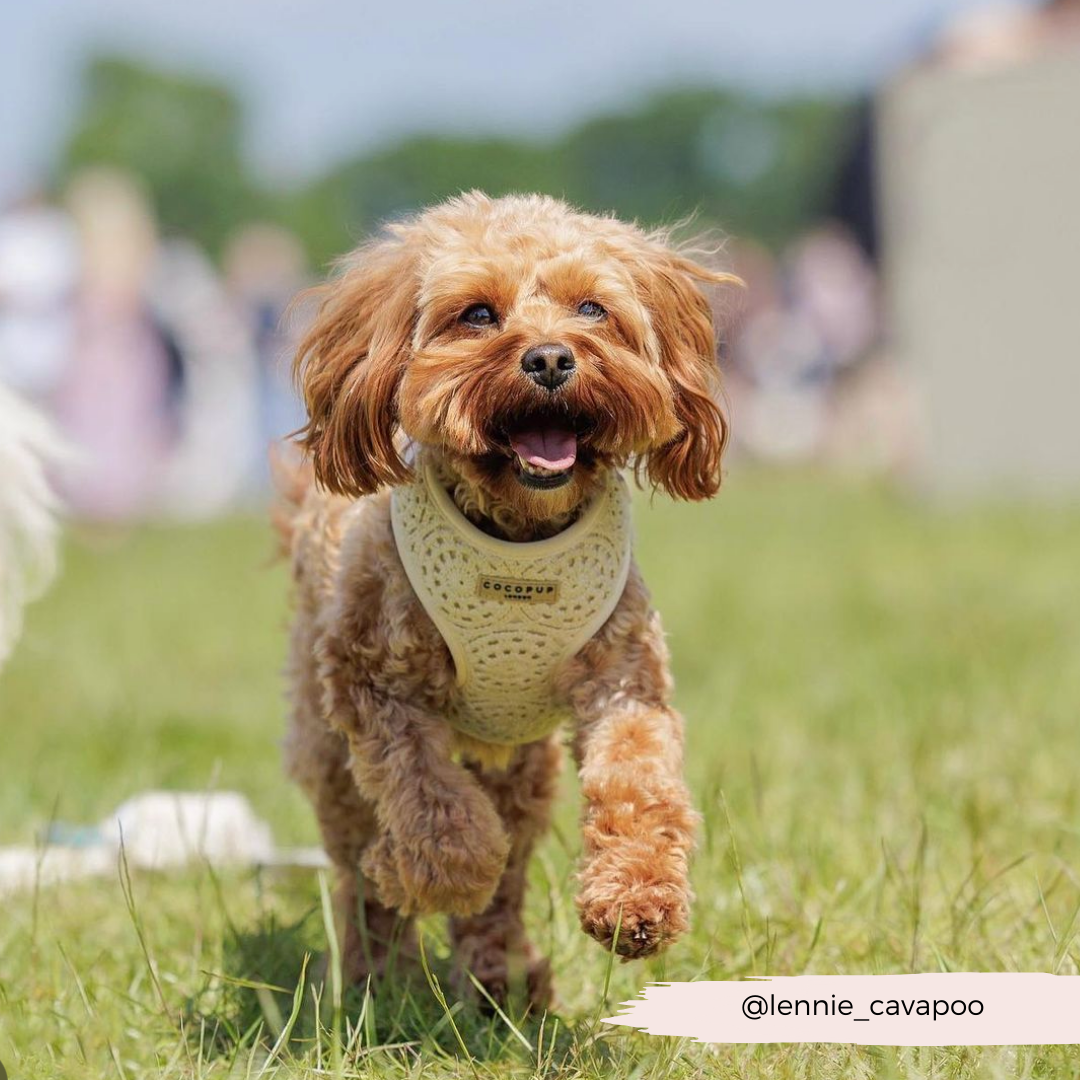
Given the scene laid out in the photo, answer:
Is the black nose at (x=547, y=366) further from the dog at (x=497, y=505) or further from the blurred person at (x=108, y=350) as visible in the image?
the blurred person at (x=108, y=350)

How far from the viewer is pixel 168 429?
16797 millimetres

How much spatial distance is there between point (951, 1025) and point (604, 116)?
9936 cm

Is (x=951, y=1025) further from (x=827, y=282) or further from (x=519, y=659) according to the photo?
(x=827, y=282)

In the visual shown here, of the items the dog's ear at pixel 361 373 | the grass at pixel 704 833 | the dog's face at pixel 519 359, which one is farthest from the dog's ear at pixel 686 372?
the grass at pixel 704 833

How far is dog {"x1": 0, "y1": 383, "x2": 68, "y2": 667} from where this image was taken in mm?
4188

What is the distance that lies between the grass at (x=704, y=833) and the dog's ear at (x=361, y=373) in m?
0.84

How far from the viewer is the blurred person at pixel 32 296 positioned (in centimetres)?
1195

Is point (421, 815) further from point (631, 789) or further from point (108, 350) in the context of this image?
point (108, 350)

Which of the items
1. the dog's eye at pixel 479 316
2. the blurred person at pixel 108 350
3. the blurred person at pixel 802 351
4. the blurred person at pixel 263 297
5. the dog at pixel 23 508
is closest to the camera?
the dog's eye at pixel 479 316

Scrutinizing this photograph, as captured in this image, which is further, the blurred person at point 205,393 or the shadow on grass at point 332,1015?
the blurred person at point 205,393

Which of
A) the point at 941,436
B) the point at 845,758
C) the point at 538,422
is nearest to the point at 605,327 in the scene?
the point at 538,422

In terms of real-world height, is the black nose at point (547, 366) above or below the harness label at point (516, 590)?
above

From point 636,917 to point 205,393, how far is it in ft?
58.0

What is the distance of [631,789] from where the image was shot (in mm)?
2986
